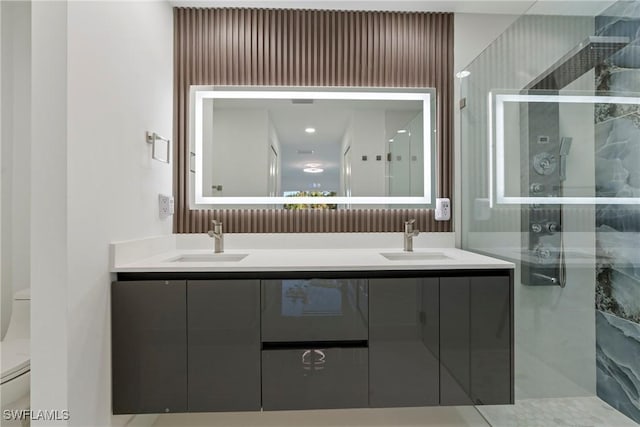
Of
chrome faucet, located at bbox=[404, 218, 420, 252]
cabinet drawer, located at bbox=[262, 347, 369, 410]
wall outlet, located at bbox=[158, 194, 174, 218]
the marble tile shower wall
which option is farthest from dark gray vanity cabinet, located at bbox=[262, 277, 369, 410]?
the marble tile shower wall

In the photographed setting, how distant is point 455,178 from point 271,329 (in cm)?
154

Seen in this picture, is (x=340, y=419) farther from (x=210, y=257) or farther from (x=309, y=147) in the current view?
(x=309, y=147)

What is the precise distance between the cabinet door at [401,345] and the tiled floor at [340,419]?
15.8 inches

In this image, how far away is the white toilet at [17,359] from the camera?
48.1 inches

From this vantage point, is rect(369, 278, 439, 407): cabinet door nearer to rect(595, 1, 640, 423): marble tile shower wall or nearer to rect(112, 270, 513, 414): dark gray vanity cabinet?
rect(112, 270, 513, 414): dark gray vanity cabinet

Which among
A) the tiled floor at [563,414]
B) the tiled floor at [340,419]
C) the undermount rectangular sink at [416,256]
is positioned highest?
the undermount rectangular sink at [416,256]

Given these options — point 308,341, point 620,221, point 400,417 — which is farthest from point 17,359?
point 620,221

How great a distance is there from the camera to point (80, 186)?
1187mm

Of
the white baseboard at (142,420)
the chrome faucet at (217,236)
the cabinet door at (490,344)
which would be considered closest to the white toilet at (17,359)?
the white baseboard at (142,420)

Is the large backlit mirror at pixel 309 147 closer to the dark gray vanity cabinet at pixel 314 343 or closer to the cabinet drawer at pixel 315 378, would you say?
the dark gray vanity cabinet at pixel 314 343

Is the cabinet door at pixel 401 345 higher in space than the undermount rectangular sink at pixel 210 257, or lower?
lower

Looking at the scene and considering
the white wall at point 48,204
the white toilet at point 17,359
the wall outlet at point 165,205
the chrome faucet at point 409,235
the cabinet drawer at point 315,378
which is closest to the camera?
the white wall at point 48,204

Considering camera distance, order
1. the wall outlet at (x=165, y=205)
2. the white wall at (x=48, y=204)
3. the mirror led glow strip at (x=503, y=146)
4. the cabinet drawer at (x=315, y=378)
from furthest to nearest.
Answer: the wall outlet at (x=165, y=205)
the cabinet drawer at (x=315, y=378)
the mirror led glow strip at (x=503, y=146)
the white wall at (x=48, y=204)

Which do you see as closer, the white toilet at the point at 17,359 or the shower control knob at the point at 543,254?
the white toilet at the point at 17,359
